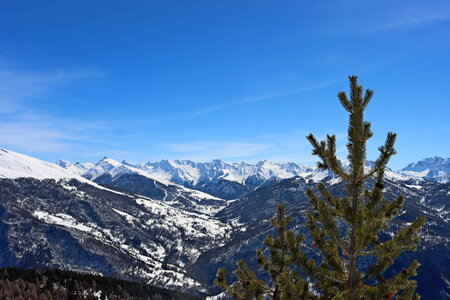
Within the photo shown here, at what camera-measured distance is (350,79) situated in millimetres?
12625

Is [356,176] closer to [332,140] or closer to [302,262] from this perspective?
→ [332,140]

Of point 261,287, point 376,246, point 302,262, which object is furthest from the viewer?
point 261,287

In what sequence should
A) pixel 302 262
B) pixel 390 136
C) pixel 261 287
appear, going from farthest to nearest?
pixel 261 287, pixel 302 262, pixel 390 136

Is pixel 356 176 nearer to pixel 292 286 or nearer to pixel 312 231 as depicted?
pixel 312 231

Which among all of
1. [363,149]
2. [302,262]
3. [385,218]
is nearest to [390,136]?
[363,149]

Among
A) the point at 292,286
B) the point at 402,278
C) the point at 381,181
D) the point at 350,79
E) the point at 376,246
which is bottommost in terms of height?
the point at 292,286

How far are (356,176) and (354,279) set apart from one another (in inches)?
160

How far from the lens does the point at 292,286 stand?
12.9 meters

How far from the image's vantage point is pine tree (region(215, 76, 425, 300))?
1219 cm

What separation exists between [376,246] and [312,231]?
2.55m

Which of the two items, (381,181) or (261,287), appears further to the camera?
(261,287)

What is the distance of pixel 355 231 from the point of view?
1253 centimetres

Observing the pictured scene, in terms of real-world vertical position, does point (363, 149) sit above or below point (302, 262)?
above

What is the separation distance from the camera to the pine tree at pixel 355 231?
12187 mm
